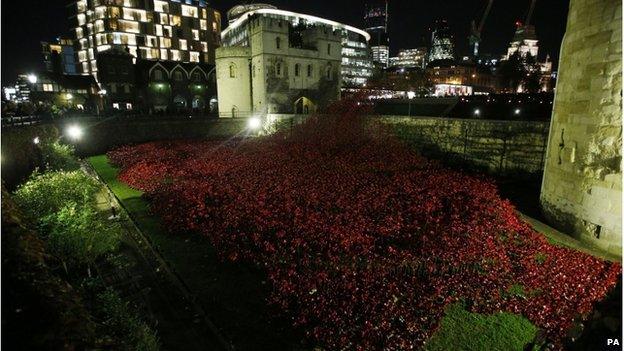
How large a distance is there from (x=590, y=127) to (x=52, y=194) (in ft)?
59.2

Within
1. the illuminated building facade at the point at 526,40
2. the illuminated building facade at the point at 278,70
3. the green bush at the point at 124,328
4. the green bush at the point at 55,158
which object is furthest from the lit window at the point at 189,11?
the illuminated building facade at the point at 526,40

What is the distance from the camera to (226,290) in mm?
9289

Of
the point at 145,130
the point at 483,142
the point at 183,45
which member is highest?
the point at 183,45

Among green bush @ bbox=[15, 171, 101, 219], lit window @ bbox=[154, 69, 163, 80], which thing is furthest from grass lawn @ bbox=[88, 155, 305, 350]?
lit window @ bbox=[154, 69, 163, 80]

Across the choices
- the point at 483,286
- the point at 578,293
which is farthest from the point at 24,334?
the point at 578,293

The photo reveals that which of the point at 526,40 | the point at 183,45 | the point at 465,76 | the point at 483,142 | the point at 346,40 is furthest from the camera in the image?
the point at 526,40

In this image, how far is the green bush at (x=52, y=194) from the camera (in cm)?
1120

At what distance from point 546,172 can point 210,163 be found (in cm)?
1845

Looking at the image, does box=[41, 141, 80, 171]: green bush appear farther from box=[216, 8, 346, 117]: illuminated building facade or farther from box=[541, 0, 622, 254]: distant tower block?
box=[541, 0, 622, 254]: distant tower block

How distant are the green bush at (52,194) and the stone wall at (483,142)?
19339mm

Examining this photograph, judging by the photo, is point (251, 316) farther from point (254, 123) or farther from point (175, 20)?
point (175, 20)

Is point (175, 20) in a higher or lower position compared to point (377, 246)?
higher

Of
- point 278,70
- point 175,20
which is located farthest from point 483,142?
point 175,20

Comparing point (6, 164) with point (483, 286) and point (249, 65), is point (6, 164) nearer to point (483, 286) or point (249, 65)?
point (483, 286)
